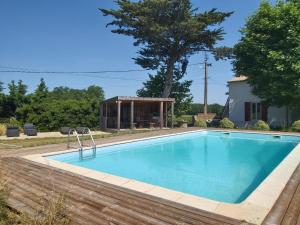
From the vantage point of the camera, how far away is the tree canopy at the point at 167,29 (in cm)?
2302

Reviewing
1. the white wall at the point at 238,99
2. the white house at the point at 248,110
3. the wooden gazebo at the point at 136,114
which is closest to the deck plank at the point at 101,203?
the wooden gazebo at the point at 136,114

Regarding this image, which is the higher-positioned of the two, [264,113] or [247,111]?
[247,111]

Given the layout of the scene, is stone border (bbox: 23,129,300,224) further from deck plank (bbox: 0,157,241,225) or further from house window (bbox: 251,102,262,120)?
house window (bbox: 251,102,262,120)

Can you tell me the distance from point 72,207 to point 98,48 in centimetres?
3469

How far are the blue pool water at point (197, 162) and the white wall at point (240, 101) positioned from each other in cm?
715

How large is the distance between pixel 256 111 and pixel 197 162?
15098mm

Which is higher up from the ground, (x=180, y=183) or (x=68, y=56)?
(x=68, y=56)

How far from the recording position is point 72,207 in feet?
14.1

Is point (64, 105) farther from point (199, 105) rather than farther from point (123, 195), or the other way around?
point (199, 105)

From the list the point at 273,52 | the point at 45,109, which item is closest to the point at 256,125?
the point at 273,52

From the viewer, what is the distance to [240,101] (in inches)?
969

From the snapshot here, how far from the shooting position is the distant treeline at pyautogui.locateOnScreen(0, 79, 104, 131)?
19766 millimetres

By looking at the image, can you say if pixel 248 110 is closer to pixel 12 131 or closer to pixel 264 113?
pixel 264 113

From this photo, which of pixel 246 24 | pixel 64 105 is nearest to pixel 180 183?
pixel 64 105
